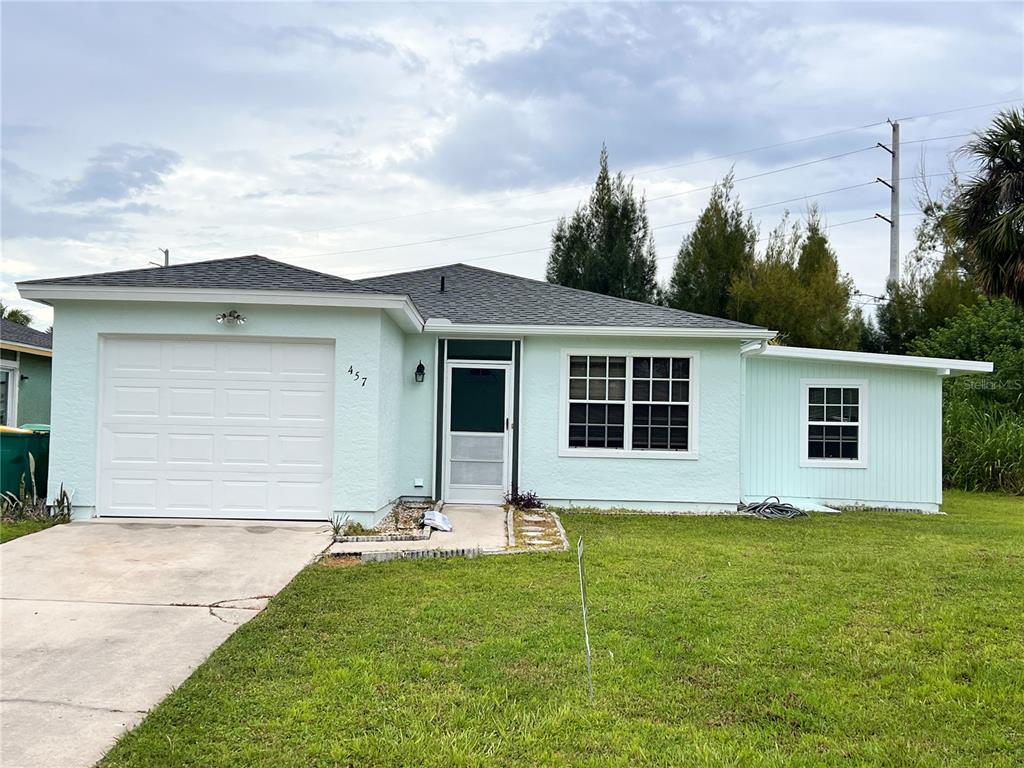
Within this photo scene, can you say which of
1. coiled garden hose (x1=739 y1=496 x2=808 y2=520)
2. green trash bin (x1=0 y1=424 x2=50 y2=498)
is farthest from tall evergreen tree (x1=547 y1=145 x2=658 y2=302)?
green trash bin (x1=0 y1=424 x2=50 y2=498)

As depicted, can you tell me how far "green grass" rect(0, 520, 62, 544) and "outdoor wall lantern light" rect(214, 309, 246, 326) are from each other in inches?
119

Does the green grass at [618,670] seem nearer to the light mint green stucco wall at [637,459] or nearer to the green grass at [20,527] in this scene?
A: the green grass at [20,527]

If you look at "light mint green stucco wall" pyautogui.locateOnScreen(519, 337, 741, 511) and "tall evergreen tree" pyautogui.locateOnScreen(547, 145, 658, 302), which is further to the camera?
"tall evergreen tree" pyautogui.locateOnScreen(547, 145, 658, 302)

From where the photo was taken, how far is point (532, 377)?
1163 cm

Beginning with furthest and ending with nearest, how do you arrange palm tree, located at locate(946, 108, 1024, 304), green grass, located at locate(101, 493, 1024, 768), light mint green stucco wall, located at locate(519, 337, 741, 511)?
light mint green stucco wall, located at locate(519, 337, 741, 511) < palm tree, located at locate(946, 108, 1024, 304) < green grass, located at locate(101, 493, 1024, 768)

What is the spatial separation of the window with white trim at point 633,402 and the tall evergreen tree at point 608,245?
1847cm

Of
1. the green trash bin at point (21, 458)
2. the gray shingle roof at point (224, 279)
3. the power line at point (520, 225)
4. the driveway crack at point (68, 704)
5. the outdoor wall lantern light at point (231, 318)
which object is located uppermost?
the power line at point (520, 225)

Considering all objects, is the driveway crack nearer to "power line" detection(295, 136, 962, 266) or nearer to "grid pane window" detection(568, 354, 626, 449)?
"grid pane window" detection(568, 354, 626, 449)

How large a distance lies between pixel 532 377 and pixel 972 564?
6139mm

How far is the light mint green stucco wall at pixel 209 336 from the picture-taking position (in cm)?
916

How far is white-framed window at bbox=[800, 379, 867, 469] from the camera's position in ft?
42.2

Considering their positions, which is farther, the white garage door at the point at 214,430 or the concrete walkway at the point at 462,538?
the white garage door at the point at 214,430

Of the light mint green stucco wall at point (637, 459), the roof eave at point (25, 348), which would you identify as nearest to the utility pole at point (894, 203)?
the light mint green stucco wall at point (637, 459)

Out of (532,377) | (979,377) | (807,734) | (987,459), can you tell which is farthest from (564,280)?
(807,734)
